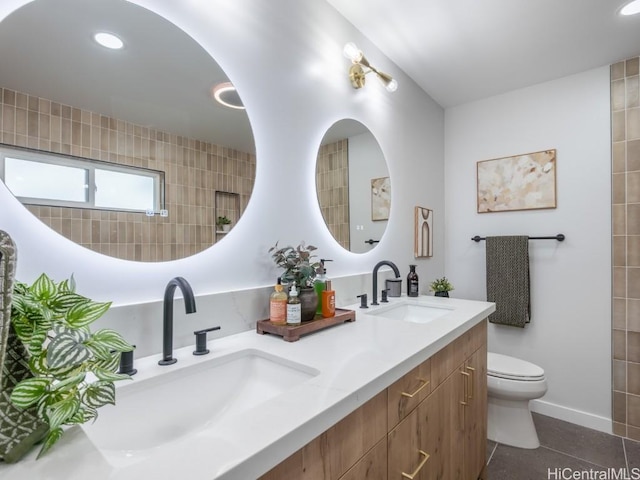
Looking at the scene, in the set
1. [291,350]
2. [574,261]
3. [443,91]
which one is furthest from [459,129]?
[291,350]

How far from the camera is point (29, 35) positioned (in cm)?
80

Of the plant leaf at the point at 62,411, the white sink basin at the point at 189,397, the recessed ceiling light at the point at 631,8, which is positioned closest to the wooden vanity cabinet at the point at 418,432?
the white sink basin at the point at 189,397

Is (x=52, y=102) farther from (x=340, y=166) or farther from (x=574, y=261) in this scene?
(x=574, y=261)

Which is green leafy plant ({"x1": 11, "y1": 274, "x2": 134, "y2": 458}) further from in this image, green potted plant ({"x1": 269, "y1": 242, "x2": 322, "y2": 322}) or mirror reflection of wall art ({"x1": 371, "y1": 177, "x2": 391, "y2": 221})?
mirror reflection of wall art ({"x1": 371, "y1": 177, "x2": 391, "y2": 221})

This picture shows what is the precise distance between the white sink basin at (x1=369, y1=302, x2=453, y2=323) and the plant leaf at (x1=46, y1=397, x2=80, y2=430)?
130 centimetres

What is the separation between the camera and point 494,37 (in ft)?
6.27

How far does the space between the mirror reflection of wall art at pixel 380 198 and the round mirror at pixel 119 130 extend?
0.94 metres

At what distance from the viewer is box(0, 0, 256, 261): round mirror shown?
2.57 feet

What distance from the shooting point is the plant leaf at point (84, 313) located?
1.71ft

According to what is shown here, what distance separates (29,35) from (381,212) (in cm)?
164

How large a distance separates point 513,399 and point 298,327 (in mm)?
1619

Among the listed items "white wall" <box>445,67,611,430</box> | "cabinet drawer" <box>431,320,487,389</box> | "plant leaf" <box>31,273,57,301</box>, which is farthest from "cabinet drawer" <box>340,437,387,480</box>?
"white wall" <box>445,67,611,430</box>

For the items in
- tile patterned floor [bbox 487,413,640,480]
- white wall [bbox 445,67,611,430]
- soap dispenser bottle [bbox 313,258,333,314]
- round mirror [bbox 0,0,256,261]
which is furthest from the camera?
white wall [bbox 445,67,611,430]

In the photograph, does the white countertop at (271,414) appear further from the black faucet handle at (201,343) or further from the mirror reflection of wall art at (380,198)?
the mirror reflection of wall art at (380,198)
